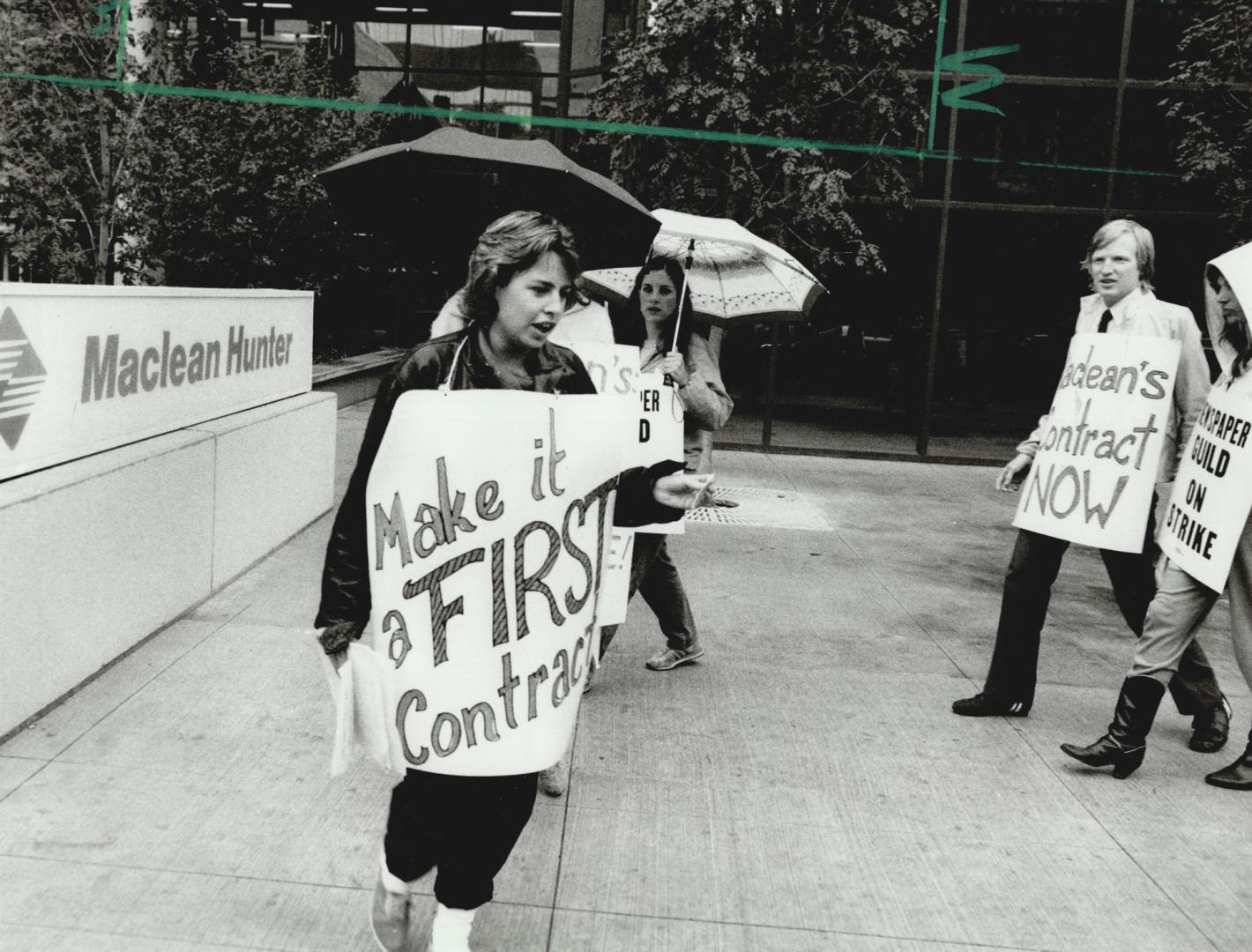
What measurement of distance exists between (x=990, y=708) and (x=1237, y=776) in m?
0.93

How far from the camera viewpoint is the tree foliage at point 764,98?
8.54 metres

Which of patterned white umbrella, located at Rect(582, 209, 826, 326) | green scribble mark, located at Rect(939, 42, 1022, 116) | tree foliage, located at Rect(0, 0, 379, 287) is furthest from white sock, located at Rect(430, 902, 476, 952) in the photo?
green scribble mark, located at Rect(939, 42, 1022, 116)

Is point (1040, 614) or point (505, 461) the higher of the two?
point (505, 461)

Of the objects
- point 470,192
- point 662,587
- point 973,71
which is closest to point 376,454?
point 470,192

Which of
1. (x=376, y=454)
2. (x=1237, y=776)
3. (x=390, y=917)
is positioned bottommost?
(x=1237, y=776)

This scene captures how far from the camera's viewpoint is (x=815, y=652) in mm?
6051

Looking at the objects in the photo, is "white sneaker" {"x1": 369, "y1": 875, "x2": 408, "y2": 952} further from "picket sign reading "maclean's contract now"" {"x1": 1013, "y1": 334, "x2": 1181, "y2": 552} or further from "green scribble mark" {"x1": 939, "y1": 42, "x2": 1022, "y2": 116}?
"green scribble mark" {"x1": 939, "y1": 42, "x2": 1022, "y2": 116}

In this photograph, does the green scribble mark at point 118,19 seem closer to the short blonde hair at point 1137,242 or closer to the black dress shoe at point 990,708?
the short blonde hair at point 1137,242

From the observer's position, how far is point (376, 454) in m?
2.86

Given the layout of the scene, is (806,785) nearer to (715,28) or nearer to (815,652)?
(815,652)

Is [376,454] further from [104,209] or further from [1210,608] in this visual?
[104,209]

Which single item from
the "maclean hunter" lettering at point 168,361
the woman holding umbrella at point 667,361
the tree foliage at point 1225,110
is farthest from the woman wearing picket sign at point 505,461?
the tree foliage at point 1225,110

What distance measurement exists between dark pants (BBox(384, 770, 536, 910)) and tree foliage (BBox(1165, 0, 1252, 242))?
847cm

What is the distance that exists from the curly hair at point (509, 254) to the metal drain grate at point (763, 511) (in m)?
5.94
